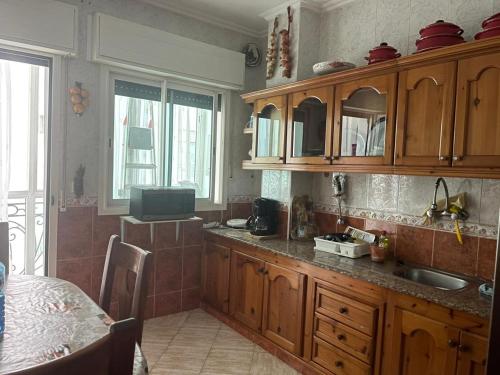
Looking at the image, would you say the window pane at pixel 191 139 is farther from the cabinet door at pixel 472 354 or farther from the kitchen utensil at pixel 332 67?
the cabinet door at pixel 472 354

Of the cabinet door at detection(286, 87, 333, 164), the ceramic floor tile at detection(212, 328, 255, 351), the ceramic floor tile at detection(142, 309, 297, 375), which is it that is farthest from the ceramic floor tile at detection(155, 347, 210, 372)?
the cabinet door at detection(286, 87, 333, 164)

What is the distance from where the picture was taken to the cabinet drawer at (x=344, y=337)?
1.96 metres

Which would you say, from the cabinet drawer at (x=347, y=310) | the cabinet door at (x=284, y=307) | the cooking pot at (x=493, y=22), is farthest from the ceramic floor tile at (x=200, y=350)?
the cooking pot at (x=493, y=22)

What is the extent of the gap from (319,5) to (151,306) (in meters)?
2.80

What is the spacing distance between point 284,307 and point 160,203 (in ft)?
3.88

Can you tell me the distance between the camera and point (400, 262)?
231 centimetres

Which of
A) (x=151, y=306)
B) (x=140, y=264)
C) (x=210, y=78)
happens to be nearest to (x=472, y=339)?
(x=140, y=264)

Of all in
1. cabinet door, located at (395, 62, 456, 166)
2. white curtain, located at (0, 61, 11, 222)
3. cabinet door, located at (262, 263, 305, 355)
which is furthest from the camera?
white curtain, located at (0, 61, 11, 222)

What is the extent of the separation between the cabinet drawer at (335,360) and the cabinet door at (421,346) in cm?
21

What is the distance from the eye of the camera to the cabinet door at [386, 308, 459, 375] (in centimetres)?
161

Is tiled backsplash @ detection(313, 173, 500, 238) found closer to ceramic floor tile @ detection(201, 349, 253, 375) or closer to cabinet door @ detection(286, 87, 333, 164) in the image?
cabinet door @ detection(286, 87, 333, 164)

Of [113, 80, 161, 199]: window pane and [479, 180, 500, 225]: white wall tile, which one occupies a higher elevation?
Result: [113, 80, 161, 199]: window pane

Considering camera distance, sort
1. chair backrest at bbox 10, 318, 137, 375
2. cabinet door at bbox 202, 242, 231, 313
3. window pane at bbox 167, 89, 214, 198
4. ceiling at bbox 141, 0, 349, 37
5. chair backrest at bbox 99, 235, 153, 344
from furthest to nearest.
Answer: window pane at bbox 167, 89, 214, 198 < cabinet door at bbox 202, 242, 231, 313 < ceiling at bbox 141, 0, 349, 37 < chair backrest at bbox 99, 235, 153, 344 < chair backrest at bbox 10, 318, 137, 375

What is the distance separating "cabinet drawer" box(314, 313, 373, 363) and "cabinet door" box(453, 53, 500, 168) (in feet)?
3.38
